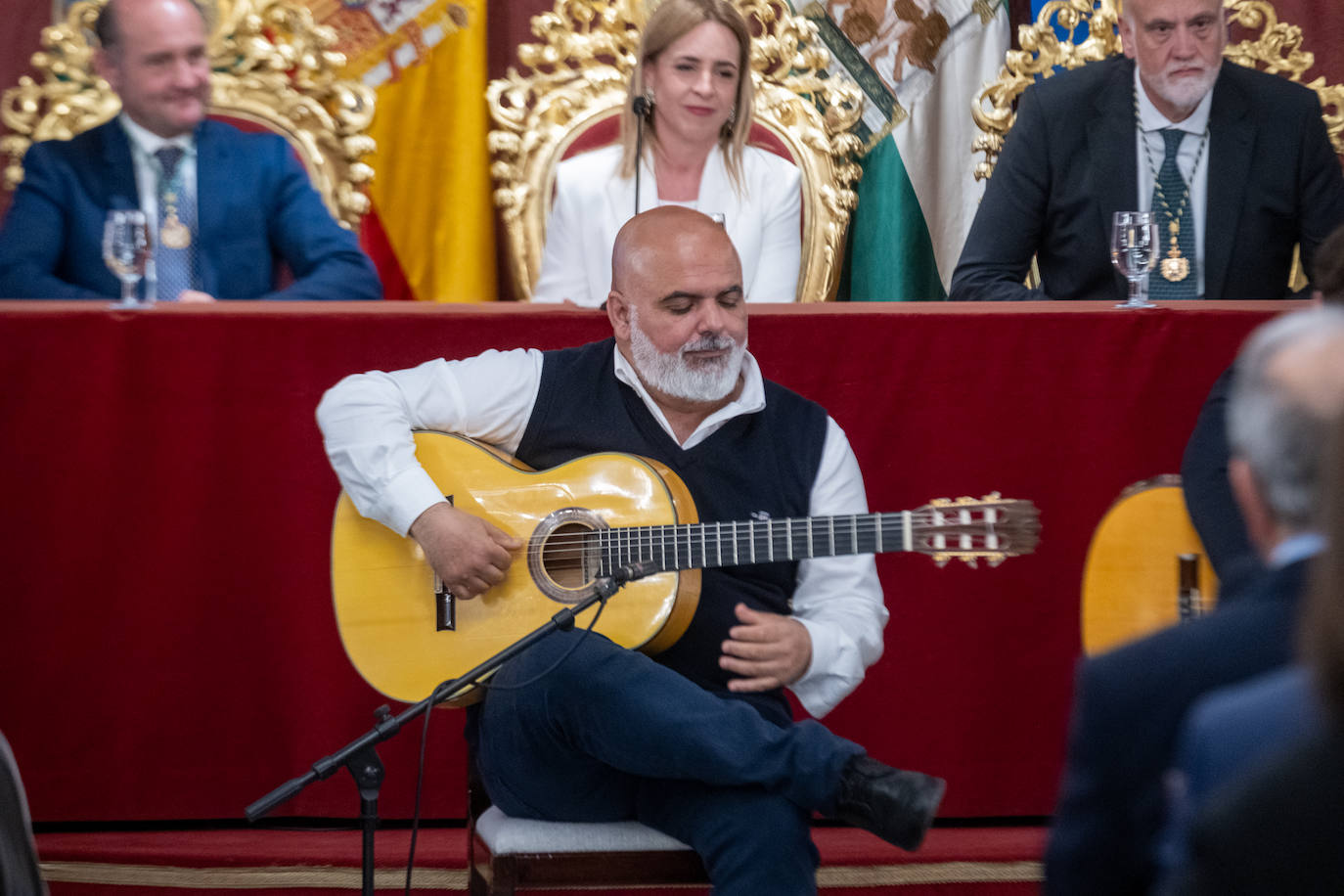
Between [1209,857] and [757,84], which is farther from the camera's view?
[757,84]

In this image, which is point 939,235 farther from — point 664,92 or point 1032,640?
point 1032,640

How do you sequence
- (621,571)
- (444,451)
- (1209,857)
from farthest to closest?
(444,451) → (621,571) → (1209,857)

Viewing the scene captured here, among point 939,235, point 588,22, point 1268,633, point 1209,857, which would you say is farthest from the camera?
point 939,235

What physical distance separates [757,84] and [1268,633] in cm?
327

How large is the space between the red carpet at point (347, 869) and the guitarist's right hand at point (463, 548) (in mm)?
615

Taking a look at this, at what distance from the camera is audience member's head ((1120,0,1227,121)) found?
3.58 m

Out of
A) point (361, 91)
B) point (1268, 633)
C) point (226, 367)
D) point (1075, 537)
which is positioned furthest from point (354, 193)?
point (1268, 633)

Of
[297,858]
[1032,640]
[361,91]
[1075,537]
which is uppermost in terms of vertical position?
[361,91]

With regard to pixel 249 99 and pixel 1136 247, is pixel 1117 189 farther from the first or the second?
pixel 249 99

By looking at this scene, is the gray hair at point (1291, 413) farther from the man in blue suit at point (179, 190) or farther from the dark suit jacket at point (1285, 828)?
the man in blue suit at point (179, 190)

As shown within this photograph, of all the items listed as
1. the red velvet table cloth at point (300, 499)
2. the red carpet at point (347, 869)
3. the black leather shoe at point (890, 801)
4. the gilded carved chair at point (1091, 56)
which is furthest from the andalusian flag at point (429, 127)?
the black leather shoe at point (890, 801)

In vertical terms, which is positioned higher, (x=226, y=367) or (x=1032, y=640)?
(x=226, y=367)

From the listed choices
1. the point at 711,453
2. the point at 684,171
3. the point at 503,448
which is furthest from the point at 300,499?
the point at 684,171

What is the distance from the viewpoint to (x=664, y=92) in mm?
3783
